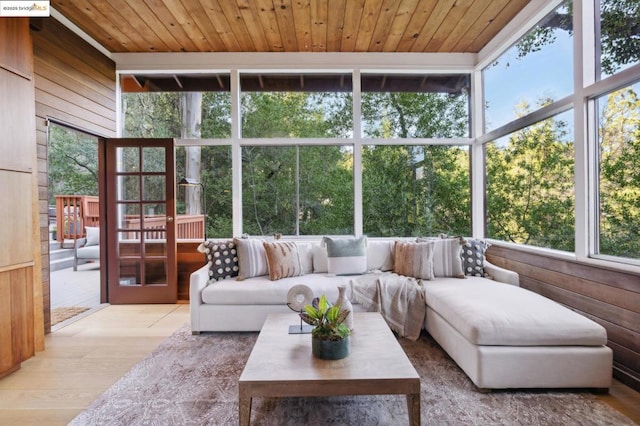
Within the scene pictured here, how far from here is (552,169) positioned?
3.02m

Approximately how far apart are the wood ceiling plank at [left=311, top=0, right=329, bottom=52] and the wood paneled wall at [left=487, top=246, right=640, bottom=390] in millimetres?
3079

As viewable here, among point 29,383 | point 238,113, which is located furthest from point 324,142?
point 29,383

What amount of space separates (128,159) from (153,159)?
32cm

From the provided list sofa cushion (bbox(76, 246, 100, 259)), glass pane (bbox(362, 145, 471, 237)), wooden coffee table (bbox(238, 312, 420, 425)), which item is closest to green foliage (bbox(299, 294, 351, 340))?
wooden coffee table (bbox(238, 312, 420, 425))

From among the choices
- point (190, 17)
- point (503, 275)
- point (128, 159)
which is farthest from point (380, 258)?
point (128, 159)

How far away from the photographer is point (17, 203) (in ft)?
8.09

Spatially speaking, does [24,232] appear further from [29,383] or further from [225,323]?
[225,323]

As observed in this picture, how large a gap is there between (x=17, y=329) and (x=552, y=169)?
456 centimetres

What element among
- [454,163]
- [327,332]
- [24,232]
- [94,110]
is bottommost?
[327,332]

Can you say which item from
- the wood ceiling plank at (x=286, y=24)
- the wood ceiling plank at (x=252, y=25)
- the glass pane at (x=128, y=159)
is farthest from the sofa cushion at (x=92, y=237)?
the wood ceiling plank at (x=286, y=24)

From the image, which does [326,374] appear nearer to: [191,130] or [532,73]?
[532,73]

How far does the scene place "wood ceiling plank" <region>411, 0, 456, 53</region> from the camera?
316 cm

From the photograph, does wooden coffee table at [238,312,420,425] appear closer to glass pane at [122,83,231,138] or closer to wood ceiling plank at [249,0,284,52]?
wood ceiling plank at [249,0,284,52]

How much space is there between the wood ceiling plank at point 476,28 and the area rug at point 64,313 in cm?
528
